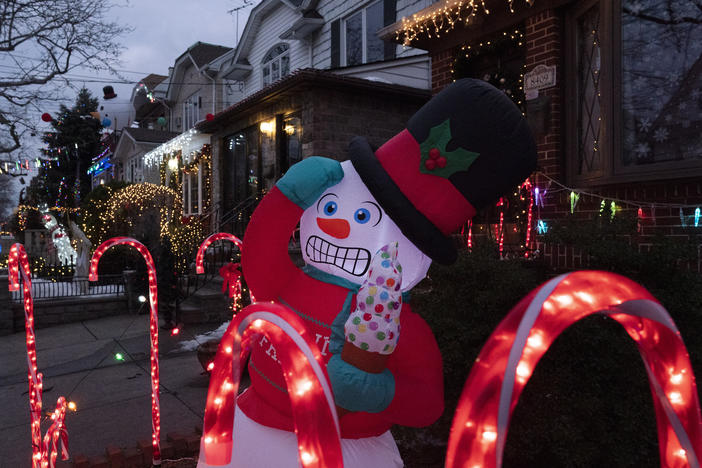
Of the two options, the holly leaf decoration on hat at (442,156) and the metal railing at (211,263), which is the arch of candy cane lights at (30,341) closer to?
the holly leaf decoration on hat at (442,156)

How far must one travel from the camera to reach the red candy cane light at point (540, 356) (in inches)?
41.5

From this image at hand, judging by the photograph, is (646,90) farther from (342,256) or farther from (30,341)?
(30,341)

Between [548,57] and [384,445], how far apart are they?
5164 mm

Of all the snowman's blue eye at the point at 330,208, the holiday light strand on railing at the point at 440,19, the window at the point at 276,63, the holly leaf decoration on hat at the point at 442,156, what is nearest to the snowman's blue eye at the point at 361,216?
the snowman's blue eye at the point at 330,208

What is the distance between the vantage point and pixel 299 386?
4.71ft

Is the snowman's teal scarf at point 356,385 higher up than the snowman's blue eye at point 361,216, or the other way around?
the snowman's blue eye at point 361,216

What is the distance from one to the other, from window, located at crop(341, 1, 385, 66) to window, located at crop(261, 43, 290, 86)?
3.16 m

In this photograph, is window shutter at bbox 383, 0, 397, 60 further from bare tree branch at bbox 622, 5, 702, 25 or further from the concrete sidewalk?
the concrete sidewalk

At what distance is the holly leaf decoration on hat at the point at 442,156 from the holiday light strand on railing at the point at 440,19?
450 centimetres

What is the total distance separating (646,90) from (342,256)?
400 cm

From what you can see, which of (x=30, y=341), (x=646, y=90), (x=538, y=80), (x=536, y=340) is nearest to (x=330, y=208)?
(x=536, y=340)

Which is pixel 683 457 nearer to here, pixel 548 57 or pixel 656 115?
pixel 656 115

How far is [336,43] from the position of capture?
514 inches

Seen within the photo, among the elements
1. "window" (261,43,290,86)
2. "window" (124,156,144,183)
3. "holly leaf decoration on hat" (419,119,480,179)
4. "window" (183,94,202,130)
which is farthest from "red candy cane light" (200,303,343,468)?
"window" (124,156,144,183)
